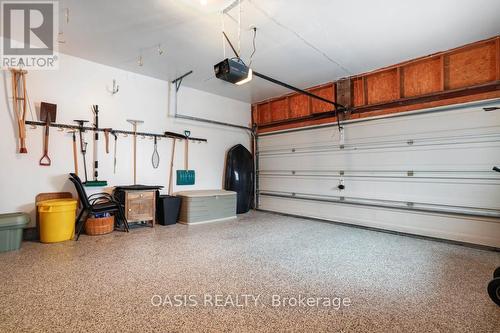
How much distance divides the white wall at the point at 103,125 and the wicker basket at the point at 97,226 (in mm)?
771

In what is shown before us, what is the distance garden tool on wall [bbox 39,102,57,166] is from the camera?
3.67 m

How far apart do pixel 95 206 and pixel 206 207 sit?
193 cm

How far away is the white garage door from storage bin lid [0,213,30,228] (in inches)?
188

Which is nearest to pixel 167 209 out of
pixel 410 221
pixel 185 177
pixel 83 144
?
pixel 185 177

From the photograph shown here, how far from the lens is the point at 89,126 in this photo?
4160 millimetres

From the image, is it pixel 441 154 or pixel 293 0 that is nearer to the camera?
pixel 293 0

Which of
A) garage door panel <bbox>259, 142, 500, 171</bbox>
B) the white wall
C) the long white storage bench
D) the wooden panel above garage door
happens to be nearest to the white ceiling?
the wooden panel above garage door

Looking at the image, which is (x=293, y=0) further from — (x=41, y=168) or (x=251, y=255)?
(x=41, y=168)

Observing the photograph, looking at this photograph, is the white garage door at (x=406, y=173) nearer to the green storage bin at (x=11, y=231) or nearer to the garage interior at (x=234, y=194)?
the garage interior at (x=234, y=194)

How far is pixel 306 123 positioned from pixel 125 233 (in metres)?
4.34

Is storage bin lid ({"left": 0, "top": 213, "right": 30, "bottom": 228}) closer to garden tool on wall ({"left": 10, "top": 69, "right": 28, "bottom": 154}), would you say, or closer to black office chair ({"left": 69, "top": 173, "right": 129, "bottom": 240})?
black office chair ({"left": 69, "top": 173, "right": 129, "bottom": 240})

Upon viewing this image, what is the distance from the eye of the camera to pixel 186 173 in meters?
5.34

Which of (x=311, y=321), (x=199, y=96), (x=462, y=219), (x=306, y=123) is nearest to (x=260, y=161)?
(x=306, y=123)

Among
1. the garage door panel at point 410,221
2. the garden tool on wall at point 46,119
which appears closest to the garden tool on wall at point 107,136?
the garden tool on wall at point 46,119
